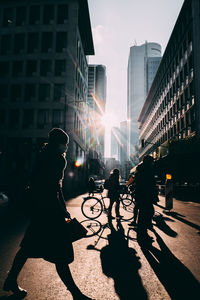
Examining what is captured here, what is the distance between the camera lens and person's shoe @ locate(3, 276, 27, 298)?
2.51 metres

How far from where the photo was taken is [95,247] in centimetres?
467

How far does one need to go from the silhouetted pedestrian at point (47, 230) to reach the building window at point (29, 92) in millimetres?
29209

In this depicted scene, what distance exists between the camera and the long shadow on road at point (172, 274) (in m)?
2.75

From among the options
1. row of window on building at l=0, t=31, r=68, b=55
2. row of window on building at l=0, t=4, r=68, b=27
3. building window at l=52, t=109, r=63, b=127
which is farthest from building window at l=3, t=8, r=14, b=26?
building window at l=52, t=109, r=63, b=127

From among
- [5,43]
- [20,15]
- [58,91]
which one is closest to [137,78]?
[20,15]

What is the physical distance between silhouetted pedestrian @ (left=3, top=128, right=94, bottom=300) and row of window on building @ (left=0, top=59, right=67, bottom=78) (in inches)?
1160

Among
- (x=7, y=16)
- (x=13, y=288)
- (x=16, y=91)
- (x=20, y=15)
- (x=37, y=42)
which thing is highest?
(x=7, y=16)

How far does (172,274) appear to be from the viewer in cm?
330

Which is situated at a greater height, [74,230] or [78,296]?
[74,230]

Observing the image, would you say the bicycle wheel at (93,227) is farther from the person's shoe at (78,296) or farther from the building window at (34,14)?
the building window at (34,14)

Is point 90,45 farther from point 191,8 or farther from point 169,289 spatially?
point 169,289

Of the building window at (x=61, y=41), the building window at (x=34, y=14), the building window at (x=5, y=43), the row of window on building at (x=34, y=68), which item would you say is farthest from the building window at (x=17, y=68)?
the building window at (x=34, y=14)

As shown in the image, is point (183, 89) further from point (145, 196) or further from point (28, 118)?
point (145, 196)

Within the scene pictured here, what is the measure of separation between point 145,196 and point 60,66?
28.6 meters
